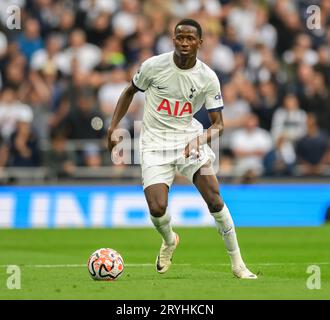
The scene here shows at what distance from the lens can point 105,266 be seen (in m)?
11.7

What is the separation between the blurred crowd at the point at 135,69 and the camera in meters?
22.1

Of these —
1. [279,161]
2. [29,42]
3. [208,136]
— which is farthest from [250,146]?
[208,136]

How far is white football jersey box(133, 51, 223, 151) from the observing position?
12.1 meters

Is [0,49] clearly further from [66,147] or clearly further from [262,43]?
[262,43]

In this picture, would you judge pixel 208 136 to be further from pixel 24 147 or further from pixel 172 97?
pixel 24 147

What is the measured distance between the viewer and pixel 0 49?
23281 millimetres

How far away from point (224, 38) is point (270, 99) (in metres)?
2.23

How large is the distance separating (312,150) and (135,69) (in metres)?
4.24

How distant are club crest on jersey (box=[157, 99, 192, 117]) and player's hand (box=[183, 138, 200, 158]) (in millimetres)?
588

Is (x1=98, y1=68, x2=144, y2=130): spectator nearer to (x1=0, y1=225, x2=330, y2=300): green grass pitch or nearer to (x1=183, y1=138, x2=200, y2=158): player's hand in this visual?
(x1=0, y1=225, x2=330, y2=300): green grass pitch

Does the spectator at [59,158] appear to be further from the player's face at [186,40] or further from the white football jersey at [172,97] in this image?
the player's face at [186,40]

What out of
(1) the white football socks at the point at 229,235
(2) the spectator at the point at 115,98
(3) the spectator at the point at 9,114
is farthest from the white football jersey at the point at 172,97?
(3) the spectator at the point at 9,114

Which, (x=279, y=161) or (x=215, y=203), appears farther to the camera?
(x=279, y=161)
